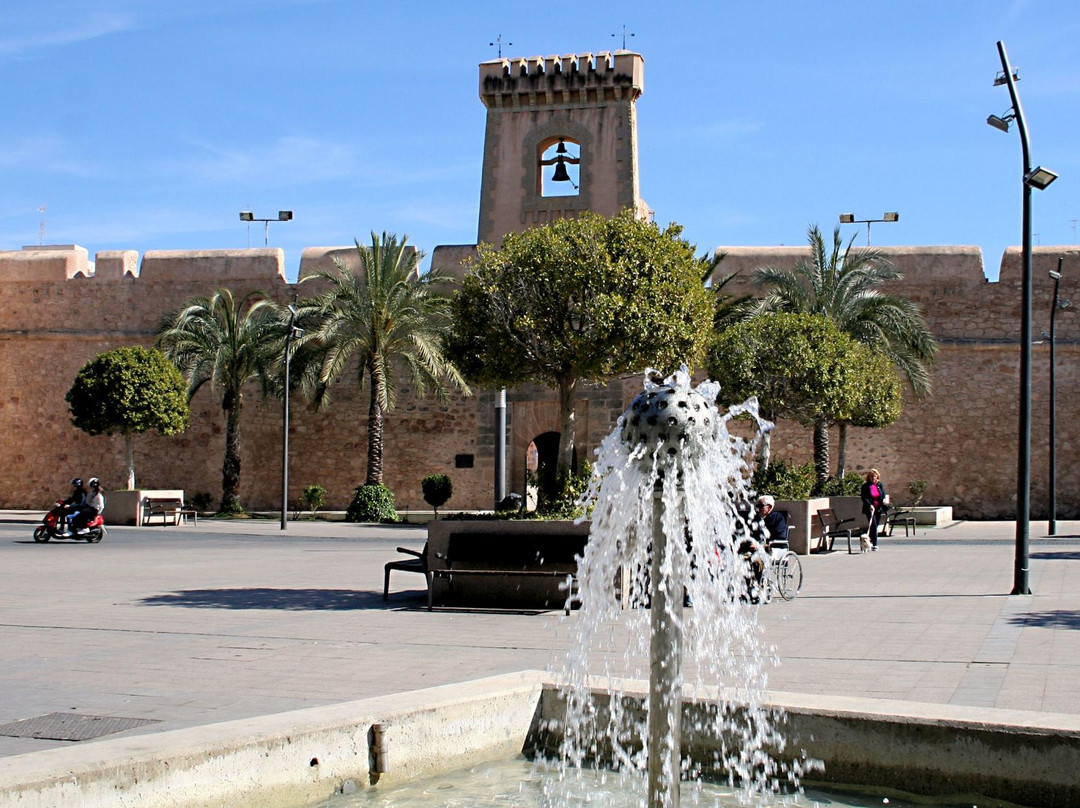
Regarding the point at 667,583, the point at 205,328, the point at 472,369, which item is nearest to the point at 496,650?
the point at 667,583

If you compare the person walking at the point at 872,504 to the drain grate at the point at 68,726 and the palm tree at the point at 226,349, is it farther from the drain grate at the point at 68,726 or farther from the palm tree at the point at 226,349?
the drain grate at the point at 68,726

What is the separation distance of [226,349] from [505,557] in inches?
730

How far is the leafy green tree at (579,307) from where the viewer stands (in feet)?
38.6

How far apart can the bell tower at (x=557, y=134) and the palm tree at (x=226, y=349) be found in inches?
218

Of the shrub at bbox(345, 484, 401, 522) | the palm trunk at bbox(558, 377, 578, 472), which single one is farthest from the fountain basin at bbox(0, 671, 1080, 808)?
the shrub at bbox(345, 484, 401, 522)

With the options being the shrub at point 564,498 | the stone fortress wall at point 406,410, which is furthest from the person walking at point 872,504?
the stone fortress wall at point 406,410

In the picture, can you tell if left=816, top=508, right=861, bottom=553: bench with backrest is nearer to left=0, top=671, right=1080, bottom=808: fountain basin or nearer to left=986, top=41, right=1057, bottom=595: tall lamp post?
left=986, top=41, right=1057, bottom=595: tall lamp post

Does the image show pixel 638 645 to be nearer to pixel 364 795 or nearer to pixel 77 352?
pixel 364 795

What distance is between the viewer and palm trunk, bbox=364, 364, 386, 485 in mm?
25359

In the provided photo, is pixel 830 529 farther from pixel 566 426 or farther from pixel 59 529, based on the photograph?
pixel 59 529

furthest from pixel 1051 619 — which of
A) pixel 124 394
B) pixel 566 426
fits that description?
pixel 124 394

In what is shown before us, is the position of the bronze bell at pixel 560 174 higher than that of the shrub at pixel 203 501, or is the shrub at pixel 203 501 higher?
the bronze bell at pixel 560 174

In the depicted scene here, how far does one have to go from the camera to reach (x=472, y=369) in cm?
1284

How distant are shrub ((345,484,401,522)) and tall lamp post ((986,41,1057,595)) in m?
16.6
